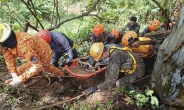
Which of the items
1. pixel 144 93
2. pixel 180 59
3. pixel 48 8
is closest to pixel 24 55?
pixel 144 93

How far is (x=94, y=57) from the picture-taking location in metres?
5.29

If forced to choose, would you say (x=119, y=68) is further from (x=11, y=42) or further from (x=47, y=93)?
(x=11, y=42)

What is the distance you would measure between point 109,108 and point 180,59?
5.01 feet

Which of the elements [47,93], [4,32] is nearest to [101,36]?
[47,93]

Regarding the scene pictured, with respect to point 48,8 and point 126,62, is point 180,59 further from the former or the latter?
point 48,8

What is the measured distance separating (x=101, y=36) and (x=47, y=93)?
2.06 m

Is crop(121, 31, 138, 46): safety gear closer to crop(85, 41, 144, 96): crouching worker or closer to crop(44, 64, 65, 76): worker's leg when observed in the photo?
crop(85, 41, 144, 96): crouching worker

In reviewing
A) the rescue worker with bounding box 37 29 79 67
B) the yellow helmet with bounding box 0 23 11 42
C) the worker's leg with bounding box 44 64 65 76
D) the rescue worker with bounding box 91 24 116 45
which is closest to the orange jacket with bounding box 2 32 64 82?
the worker's leg with bounding box 44 64 65 76

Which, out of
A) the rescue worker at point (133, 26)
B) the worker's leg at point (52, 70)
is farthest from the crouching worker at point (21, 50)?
the rescue worker at point (133, 26)

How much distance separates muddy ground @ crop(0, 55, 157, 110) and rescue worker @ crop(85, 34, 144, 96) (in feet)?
0.61

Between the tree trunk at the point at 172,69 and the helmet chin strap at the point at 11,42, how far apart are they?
269 centimetres

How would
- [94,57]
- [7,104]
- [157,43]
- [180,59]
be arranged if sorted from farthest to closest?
[157,43], [94,57], [7,104], [180,59]

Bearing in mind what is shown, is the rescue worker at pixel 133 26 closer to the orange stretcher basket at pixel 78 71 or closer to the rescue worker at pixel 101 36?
the rescue worker at pixel 101 36

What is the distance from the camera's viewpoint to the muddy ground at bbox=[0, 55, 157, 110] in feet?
15.1
